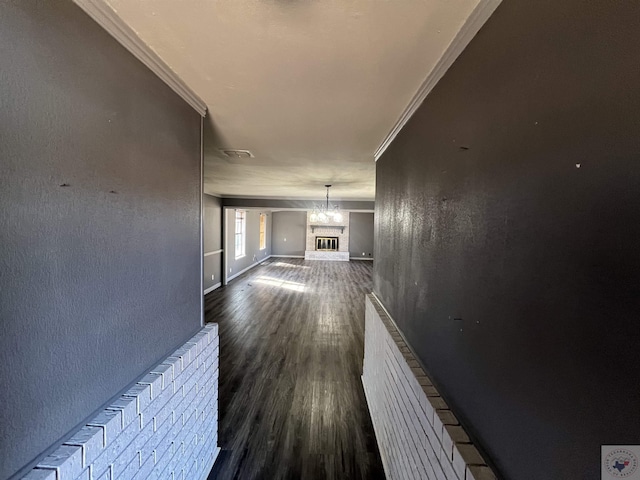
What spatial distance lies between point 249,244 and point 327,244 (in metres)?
4.55

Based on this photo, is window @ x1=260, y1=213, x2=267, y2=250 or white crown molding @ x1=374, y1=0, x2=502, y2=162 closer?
white crown molding @ x1=374, y1=0, x2=502, y2=162

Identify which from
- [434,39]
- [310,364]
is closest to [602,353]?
[434,39]

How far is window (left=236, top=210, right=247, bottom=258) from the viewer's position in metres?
9.80

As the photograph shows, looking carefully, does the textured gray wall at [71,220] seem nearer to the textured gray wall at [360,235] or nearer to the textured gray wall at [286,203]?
the textured gray wall at [286,203]

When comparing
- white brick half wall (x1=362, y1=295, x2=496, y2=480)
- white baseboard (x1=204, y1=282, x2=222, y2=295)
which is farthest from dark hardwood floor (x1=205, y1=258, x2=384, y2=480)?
white baseboard (x1=204, y1=282, x2=222, y2=295)

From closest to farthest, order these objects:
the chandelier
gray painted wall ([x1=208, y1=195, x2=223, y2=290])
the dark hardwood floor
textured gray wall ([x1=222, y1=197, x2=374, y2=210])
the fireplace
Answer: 1. the dark hardwood floor
2. gray painted wall ([x1=208, y1=195, x2=223, y2=290])
3. the chandelier
4. textured gray wall ([x1=222, y1=197, x2=374, y2=210])
5. the fireplace

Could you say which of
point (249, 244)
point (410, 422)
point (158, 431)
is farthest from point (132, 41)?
point (249, 244)

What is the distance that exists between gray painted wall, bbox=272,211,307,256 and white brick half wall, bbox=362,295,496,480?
39.7 feet

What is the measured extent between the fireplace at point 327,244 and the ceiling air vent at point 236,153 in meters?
11.5

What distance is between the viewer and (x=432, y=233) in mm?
1337

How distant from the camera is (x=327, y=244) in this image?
1455 cm

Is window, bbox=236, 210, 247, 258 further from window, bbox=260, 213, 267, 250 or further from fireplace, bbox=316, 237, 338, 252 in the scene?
fireplace, bbox=316, 237, 338, 252

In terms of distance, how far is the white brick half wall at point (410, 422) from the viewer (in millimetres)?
930

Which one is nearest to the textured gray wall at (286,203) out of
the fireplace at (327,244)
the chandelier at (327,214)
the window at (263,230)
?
the chandelier at (327,214)
